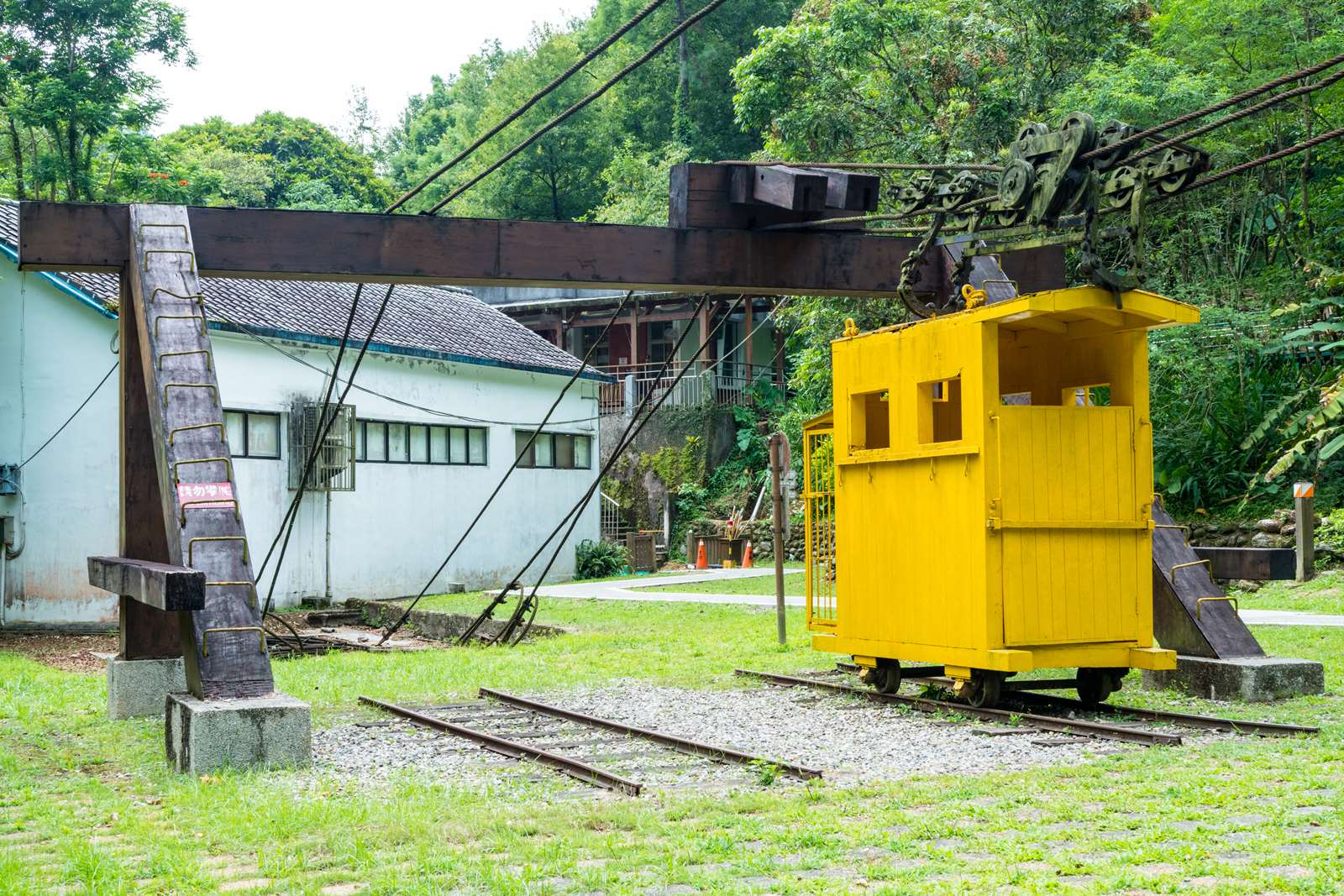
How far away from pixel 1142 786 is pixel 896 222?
2095 cm

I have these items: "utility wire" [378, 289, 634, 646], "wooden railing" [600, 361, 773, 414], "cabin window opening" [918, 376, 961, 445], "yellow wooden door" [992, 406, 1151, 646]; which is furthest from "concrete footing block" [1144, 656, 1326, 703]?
"wooden railing" [600, 361, 773, 414]

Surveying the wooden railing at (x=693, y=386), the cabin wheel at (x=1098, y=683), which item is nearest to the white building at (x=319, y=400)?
the wooden railing at (x=693, y=386)

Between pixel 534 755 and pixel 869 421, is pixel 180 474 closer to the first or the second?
pixel 534 755

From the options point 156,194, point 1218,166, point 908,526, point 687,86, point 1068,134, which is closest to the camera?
point 1068,134

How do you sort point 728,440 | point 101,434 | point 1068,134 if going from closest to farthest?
point 1068,134
point 101,434
point 728,440

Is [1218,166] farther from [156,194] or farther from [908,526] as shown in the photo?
[156,194]

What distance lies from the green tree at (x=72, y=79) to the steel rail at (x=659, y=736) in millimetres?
29405

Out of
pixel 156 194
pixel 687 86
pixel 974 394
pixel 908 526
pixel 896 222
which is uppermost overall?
pixel 687 86

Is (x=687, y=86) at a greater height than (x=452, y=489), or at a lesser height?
greater

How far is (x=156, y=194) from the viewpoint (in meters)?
35.2

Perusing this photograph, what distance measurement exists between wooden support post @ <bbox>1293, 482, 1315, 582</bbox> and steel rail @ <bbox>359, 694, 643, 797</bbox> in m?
13.8

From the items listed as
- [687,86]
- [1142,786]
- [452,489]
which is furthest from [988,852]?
[687,86]

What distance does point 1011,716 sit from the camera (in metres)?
9.26

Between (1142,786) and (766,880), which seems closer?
(766,880)
